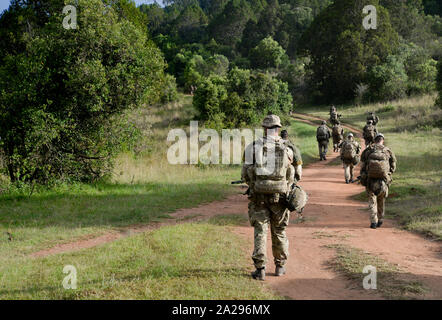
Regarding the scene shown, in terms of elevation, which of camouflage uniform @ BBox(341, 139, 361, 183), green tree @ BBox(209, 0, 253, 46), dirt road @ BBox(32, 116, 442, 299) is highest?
green tree @ BBox(209, 0, 253, 46)

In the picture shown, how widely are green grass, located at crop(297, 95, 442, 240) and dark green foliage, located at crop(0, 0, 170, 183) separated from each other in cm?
811

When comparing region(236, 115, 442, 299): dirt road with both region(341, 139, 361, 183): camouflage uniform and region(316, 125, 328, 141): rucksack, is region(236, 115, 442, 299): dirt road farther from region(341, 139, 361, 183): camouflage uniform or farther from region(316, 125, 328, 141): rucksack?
region(316, 125, 328, 141): rucksack

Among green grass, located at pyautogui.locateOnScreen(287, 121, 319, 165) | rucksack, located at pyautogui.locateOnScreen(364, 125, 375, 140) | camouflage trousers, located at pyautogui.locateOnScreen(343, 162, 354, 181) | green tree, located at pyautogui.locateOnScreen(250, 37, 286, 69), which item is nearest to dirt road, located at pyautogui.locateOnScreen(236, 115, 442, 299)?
camouflage trousers, located at pyautogui.locateOnScreen(343, 162, 354, 181)

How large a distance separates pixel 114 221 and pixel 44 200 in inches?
115

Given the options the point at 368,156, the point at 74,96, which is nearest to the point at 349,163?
the point at 368,156

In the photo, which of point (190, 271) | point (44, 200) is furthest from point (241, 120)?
point (190, 271)

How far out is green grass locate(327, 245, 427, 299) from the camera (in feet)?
16.9

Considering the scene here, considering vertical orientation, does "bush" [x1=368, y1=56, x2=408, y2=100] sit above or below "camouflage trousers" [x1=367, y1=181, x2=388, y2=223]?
above

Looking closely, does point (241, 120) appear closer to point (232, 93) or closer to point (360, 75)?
point (232, 93)

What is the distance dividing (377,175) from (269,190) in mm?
4372

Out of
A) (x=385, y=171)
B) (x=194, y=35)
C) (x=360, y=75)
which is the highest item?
(x=194, y=35)

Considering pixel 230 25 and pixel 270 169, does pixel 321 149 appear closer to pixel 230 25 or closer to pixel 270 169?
pixel 270 169

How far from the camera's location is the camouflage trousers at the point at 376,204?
913 centimetres

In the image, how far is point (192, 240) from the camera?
25.3ft
